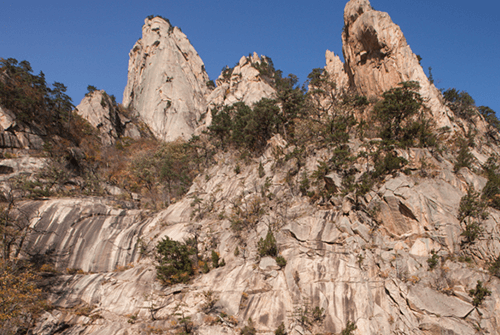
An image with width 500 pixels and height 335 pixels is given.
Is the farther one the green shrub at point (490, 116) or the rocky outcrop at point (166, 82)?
the rocky outcrop at point (166, 82)

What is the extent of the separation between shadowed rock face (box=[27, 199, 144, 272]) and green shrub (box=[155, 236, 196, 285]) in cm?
605

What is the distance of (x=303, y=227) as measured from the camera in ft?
60.3

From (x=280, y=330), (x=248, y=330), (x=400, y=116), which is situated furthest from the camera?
(x=400, y=116)

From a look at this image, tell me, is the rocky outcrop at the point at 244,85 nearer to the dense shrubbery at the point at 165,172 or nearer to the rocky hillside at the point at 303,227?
the dense shrubbery at the point at 165,172

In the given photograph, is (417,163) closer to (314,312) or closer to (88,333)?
(314,312)

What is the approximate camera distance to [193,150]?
37.7 m

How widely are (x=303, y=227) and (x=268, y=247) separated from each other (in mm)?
3002

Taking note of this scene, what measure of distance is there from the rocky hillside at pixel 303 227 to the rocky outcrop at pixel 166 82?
32431 mm

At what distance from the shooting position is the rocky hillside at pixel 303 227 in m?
14.6

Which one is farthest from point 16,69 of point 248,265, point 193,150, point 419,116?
point 419,116

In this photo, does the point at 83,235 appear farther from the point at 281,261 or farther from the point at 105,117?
the point at 105,117

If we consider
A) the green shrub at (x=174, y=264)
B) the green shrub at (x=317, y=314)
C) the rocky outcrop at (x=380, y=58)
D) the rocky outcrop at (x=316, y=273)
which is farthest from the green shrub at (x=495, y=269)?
the green shrub at (x=174, y=264)

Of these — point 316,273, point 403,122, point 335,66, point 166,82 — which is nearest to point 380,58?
point 403,122

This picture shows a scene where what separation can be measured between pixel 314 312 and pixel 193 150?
93.4 ft
